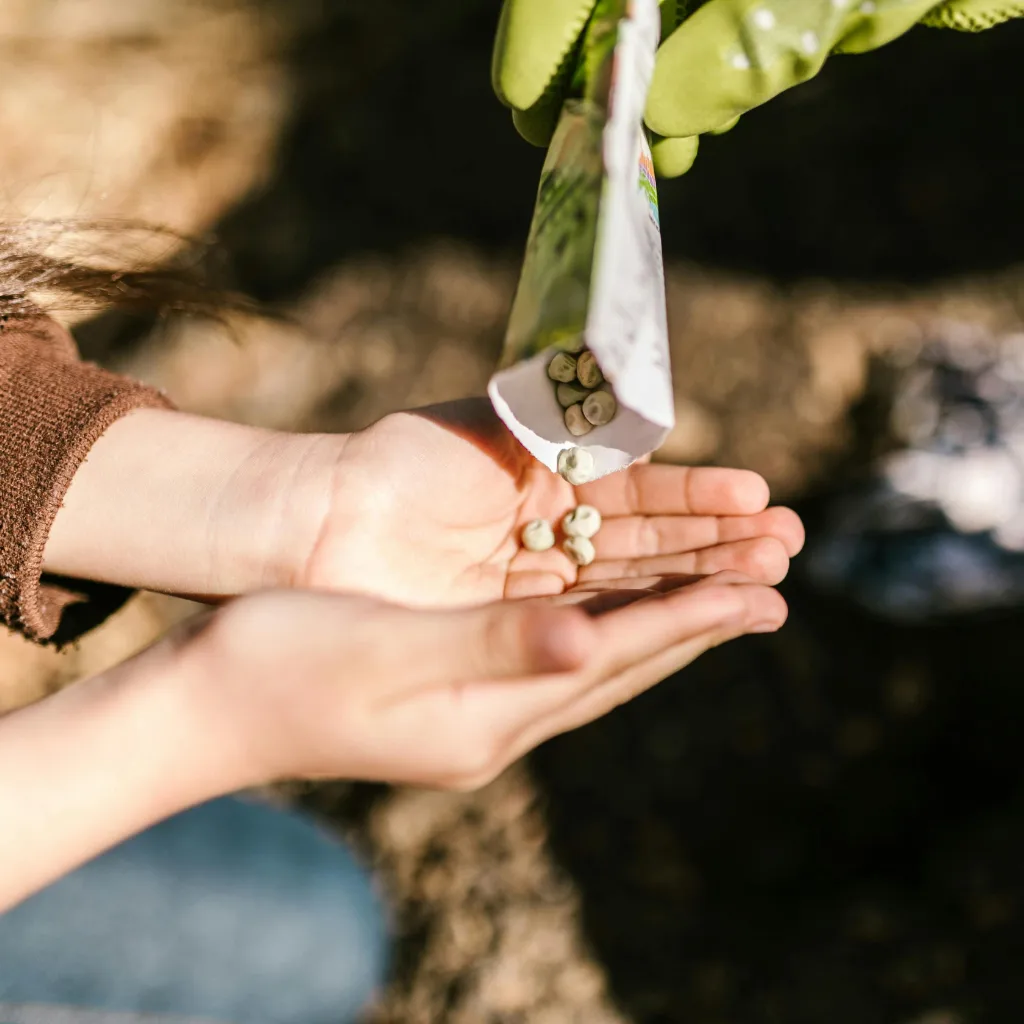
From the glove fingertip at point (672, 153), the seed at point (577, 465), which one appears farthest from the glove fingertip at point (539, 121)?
the seed at point (577, 465)

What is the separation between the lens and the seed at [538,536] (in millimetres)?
1284

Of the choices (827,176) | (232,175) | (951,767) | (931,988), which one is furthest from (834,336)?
(232,175)

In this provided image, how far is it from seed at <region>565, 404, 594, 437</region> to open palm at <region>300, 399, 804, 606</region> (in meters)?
0.12

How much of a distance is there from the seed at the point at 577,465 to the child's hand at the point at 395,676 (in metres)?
0.26

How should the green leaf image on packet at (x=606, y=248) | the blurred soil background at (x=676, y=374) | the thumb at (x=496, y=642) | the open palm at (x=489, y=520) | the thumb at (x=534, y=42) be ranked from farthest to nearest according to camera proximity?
1. the blurred soil background at (x=676, y=374)
2. the open palm at (x=489, y=520)
3. the thumb at (x=534, y=42)
4. the green leaf image on packet at (x=606, y=248)
5. the thumb at (x=496, y=642)

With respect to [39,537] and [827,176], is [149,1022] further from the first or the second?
[827,176]

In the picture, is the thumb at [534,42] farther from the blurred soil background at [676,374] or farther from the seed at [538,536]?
the blurred soil background at [676,374]

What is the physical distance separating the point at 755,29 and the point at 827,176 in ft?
5.77

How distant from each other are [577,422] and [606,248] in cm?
29

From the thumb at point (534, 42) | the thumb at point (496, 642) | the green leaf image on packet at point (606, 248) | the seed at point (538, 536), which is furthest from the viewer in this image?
the seed at point (538, 536)

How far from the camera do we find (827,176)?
2.68 m

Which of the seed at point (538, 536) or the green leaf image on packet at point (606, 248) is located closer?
the green leaf image on packet at point (606, 248)

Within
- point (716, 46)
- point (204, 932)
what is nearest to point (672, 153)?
point (716, 46)

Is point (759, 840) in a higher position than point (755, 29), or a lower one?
lower
